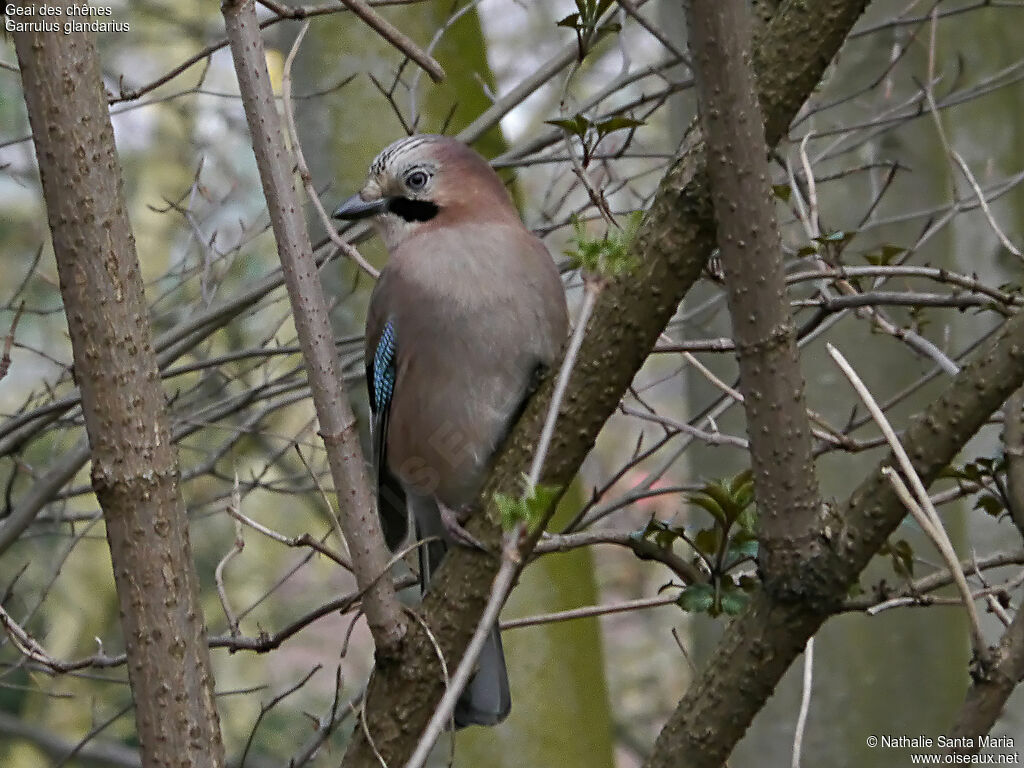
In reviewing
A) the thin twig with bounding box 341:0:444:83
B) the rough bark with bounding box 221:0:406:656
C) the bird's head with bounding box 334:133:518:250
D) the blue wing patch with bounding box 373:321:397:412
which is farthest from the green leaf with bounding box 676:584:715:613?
the bird's head with bounding box 334:133:518:250

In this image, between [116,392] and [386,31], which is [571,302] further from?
[116,392]

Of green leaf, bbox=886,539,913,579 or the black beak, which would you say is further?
the black beak

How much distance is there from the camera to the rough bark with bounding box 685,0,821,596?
53.7 inches

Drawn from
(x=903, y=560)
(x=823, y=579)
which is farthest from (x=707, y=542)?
(x=823, y=579)

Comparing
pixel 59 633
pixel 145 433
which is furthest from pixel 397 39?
pixel 59 633

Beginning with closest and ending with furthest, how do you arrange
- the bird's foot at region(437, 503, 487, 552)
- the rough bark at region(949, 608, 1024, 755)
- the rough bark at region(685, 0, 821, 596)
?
the rough bark at region(685, 0, 821, 596) < the rough bark at region(949, 608, 1024, 755) < the bird's foot at region(437, 503, 487, 552)

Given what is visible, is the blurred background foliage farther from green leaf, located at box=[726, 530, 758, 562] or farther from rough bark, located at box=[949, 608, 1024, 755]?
rough bark, located at box=[949, 608, 1024, 755]

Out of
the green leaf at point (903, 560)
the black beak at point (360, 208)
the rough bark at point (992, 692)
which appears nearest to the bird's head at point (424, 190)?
the black beak at point (360, 208)

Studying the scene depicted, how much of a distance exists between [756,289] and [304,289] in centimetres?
67

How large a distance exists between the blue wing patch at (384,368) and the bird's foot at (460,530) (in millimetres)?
605

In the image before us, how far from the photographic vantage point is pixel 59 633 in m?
5.79

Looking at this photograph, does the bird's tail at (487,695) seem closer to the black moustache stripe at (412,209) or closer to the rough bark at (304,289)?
the rough bark at (304,289)

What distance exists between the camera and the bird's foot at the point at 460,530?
6.53ft

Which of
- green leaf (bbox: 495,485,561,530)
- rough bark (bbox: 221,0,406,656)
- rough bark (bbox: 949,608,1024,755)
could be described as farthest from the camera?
rough bark (bbox: 221,0,406,656)
